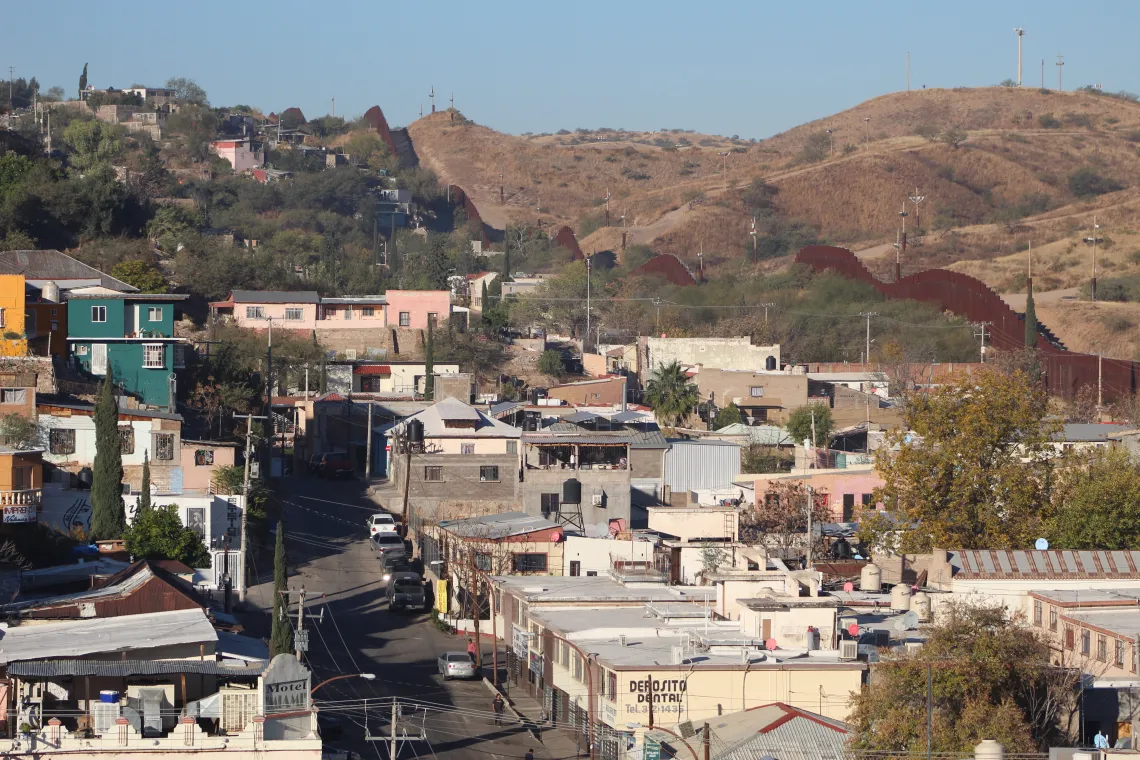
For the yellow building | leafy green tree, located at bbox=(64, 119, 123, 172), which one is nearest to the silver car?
the yellow building

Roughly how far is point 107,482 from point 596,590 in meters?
10.7

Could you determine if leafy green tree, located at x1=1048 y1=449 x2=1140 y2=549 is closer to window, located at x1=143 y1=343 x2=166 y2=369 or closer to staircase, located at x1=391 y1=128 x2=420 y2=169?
window, located at x1=143 y1=343 x2=166 y2=369

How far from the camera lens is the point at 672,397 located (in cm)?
6762

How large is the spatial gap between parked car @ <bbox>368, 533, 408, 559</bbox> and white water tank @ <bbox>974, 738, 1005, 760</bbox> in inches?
909

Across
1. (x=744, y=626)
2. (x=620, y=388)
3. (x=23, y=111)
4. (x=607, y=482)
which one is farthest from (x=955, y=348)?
(x=23, y=111)

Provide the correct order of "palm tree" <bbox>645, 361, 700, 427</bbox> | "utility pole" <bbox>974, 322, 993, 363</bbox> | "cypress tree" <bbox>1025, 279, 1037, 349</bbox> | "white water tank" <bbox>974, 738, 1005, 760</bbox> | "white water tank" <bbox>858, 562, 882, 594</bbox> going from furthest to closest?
"utility pole" <bbox>974, 322, 993, 363</bbox>
"cypress tree" <bbox>1025, 279, 1037, 349</bbox>
"palm tree" <bbox>645, 361, 700, 427</bbox>
"white water tank" <bbox>858, 562, 882, 594</bbox>
"white water tank" <bbox>974, 738, 1005, 760</bbox>

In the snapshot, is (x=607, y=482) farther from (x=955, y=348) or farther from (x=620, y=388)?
(x=955, y=348)

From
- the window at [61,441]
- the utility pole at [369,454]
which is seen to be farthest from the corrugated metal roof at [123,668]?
the utility pole at [369,454]

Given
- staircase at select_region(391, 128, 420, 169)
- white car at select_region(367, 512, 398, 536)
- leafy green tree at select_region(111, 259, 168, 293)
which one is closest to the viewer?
white car at select_region(367, 512, 398, 536)

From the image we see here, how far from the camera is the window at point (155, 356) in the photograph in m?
56.8

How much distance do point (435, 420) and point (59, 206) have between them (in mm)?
28322

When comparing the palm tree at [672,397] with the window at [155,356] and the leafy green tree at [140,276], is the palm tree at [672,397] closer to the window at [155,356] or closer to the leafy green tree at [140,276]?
the leafy green tree at [140,276]

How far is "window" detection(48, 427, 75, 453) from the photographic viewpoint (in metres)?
47.5

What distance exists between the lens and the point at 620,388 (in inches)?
2862
